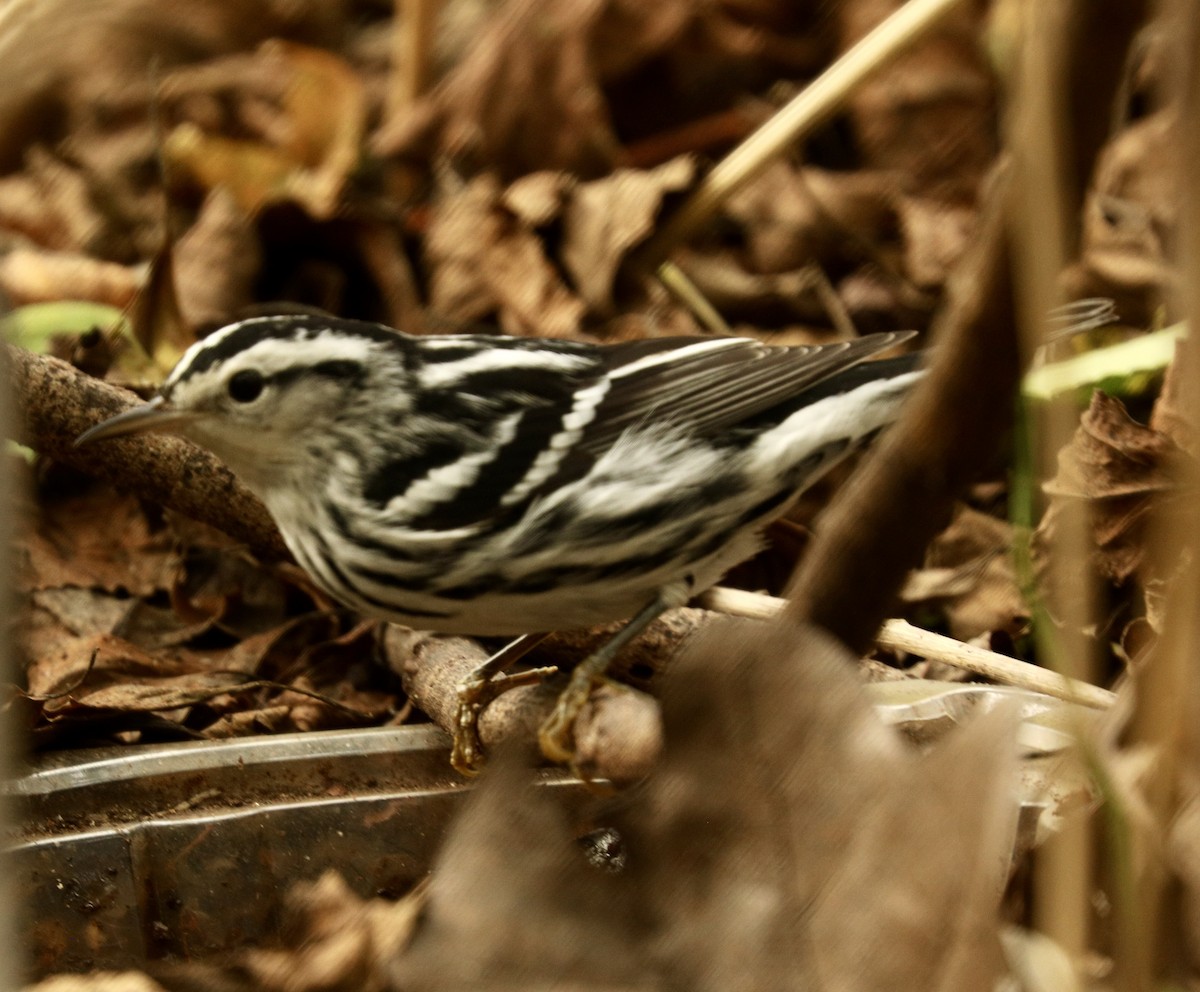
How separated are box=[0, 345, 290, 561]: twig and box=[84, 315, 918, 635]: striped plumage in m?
0.26

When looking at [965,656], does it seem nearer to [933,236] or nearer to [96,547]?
[96,547]

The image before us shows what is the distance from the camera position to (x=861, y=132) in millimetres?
5902

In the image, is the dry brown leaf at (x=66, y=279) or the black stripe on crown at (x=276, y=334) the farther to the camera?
the dry brown leaf at (x=66, y=279)

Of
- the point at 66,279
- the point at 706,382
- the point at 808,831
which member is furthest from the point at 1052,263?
the point at 66,279

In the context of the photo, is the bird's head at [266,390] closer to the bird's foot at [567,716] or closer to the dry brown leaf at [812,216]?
the bird's foot at [567,716]

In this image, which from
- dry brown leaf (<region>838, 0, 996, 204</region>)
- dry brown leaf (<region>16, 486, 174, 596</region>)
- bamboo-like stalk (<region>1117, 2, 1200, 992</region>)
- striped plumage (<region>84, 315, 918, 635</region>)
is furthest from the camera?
dry brown leaf (<region>838, 0, 996, 204</region>)

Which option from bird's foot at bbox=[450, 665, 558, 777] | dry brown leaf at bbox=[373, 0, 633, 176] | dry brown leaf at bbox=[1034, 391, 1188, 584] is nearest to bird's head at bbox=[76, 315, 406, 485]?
bird's foot at bbox=[450, 665, 558, 777]

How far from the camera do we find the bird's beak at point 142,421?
9.67ft

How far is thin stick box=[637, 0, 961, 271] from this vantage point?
445cm

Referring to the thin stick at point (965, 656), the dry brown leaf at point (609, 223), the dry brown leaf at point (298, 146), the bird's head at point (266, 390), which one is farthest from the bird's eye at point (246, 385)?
the dry brown leaf at point (298, 146)

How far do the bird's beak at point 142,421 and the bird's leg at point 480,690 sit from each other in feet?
2.48

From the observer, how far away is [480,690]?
10.3ft

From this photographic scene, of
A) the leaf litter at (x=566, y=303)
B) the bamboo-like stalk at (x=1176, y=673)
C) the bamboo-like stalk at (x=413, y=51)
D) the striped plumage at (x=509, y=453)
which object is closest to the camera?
the bamboo-like stalk at (x=1176, y=673)

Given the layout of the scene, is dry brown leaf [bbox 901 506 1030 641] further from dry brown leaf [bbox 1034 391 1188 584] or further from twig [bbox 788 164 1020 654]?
twig [bbox 788 164 1020 654]
